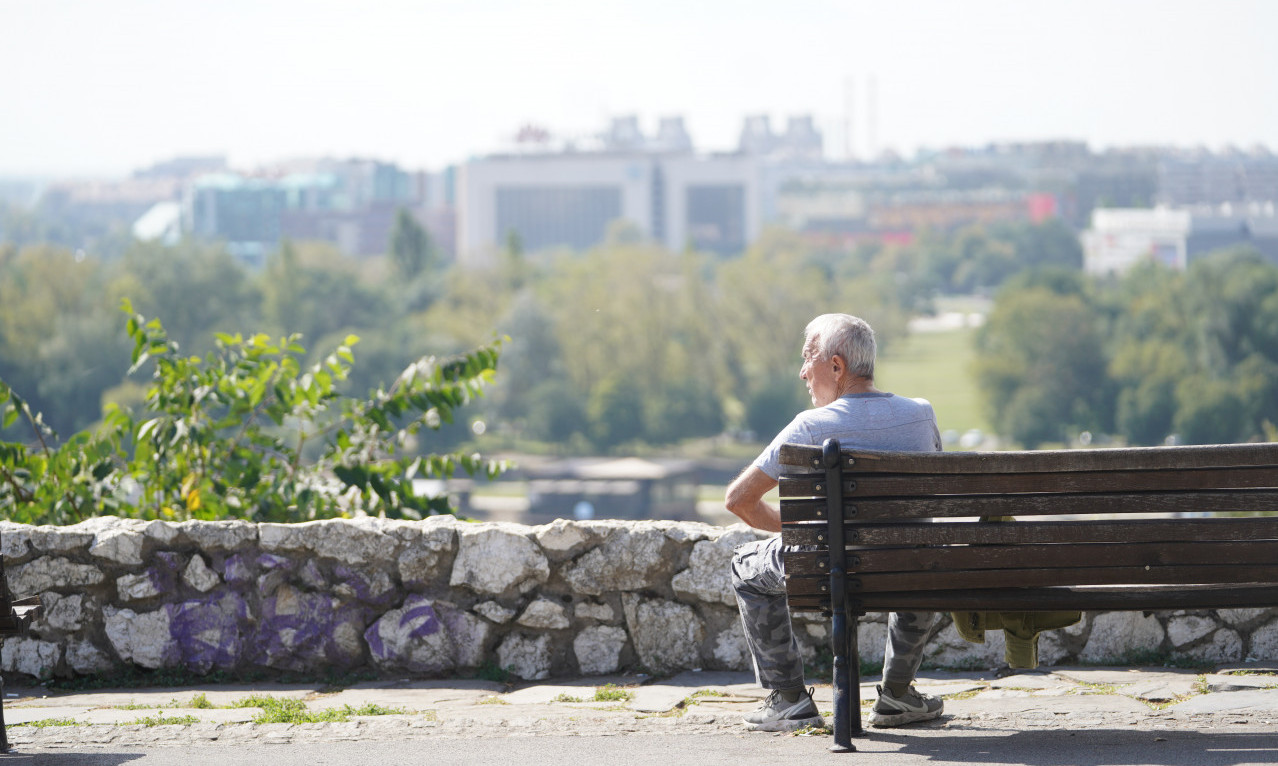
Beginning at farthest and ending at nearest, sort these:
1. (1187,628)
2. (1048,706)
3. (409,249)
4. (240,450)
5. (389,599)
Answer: (409,249) → (240,450) → (389,599) → (1187,628) → (1048,706)

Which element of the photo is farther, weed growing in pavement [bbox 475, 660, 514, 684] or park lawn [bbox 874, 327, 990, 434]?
park lawn [bbox 874, 327, 990, 434]

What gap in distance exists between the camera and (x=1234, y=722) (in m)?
3.34

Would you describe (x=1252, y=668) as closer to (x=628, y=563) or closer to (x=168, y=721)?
(x=628, y=563)

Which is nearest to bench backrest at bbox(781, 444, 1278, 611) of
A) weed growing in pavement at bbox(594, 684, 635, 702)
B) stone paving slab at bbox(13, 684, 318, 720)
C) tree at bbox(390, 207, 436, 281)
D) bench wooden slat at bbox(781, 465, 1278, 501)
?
bench wooden slat at bbox(781, 465, 1278, 501)

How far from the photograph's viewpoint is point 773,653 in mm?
3494

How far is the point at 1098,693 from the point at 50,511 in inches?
152

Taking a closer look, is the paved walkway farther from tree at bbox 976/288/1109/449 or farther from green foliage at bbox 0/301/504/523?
tree at bbox 976/288/1109/449

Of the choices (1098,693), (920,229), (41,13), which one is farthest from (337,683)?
(41,13)

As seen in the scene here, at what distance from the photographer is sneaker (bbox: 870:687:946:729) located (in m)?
3.47

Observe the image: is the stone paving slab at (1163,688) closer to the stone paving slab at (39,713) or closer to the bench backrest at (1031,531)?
the bench backrest at (1031,531)

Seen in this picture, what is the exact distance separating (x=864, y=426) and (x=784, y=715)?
29.7 inches

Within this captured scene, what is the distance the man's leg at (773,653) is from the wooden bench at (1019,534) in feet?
0.86

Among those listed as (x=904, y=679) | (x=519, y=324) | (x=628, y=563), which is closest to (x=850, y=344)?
(x=904, y=679)

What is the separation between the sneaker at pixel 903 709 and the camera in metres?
3.47
